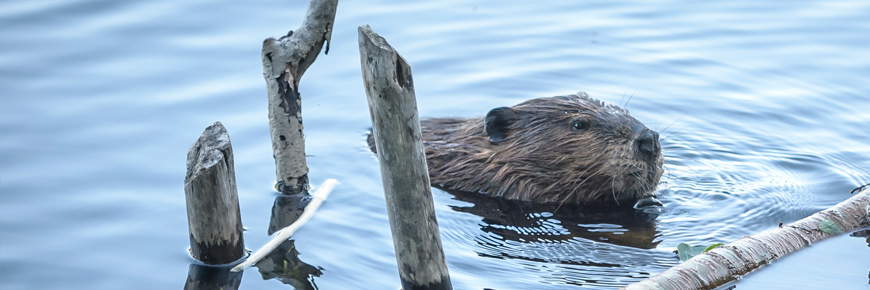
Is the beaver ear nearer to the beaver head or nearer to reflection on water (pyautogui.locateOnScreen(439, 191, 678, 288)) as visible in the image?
the beaver head

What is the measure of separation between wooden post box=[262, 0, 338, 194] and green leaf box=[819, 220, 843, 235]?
2.70 m

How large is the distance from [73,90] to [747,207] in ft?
17.4

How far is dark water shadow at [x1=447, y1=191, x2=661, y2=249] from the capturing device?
17.2ft

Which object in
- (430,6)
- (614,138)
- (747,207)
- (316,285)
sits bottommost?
(316,285)

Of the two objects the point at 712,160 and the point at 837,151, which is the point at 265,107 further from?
the point at 837,151

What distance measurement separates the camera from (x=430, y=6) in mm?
9719

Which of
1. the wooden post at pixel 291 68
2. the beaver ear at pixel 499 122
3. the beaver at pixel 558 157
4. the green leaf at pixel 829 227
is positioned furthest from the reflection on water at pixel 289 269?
the green leaf at pixel 829 227

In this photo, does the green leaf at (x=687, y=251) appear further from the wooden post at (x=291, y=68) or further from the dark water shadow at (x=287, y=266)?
the wooden post at (x=291, y=68)

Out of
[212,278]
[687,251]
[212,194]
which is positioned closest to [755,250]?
[687,251]

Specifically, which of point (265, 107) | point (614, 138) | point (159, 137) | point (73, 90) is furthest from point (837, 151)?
point (73, 90)

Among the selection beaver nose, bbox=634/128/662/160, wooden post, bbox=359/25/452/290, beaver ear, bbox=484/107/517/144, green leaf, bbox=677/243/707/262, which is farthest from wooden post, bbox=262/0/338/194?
green leaf, bbox=677/243/707/262

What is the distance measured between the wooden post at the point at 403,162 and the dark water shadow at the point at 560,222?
1.28 metres

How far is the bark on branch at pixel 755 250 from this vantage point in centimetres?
410

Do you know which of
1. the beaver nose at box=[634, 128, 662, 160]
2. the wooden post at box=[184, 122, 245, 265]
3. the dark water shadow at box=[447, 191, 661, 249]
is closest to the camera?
the wooden post at box=[184, 122, 245, 265]
